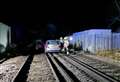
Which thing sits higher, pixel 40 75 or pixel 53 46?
pixel 53 46

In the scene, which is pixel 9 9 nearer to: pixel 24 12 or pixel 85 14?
pixel 24 12

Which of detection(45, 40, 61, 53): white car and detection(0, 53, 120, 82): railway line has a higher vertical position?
detection(45, 40, 61, 53): white car

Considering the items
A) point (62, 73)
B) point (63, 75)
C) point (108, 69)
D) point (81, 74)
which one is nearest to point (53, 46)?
point (108, 69)

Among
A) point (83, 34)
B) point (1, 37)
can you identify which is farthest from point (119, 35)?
point (1, 37)

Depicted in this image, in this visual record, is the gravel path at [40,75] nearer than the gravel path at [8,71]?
Yes

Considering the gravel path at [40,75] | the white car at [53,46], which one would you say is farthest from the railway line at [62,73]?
the white car at [53,46]

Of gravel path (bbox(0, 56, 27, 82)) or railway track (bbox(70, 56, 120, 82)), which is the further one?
railway track (bbox(70, 56, 120, 82))

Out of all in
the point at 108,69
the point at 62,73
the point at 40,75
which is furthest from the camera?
the point at 108,69

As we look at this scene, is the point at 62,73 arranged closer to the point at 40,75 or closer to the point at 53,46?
the point at 40,75

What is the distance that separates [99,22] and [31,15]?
2777 cm

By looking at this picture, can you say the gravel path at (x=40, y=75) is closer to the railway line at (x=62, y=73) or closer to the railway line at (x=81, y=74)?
the railway line at (x=62, y=73)

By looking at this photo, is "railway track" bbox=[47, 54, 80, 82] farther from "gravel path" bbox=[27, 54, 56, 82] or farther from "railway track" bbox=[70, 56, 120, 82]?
"railway track" bbox=[70, 56, 120, 82]

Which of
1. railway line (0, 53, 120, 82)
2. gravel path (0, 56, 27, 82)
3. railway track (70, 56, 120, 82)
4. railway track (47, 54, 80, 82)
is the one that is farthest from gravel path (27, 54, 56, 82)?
railway track (70, 56, 120, 82)

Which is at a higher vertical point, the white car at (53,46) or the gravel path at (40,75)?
the white car at (53,46)
